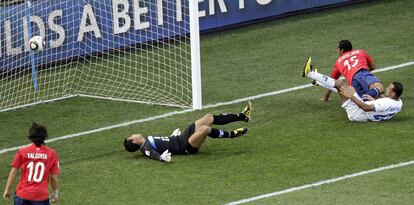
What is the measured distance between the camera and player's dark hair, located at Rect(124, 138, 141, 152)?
1919 cm

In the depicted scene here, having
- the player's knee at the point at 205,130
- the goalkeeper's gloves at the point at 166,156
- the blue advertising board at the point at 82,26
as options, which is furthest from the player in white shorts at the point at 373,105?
the blue advertising board at the point at 82,26

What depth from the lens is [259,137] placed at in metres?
20.0

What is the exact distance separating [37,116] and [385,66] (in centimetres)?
659

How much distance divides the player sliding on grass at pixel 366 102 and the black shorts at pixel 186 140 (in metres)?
2.50

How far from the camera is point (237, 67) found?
80.0 ft

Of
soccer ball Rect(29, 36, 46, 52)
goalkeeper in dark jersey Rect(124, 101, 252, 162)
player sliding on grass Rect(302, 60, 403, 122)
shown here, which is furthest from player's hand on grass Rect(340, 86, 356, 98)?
soccer ball Rect(29, 36, 46, 52)

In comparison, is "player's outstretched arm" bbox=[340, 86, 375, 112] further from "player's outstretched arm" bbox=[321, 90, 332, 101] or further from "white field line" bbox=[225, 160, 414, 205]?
"white field line" bbox=[225, 160, 414, 205]

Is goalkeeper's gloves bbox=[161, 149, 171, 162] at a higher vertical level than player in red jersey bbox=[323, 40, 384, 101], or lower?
lower

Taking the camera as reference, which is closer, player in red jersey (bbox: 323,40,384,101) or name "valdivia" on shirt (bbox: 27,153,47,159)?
name "valdivia" on shirt (bbox: 27,153,47,159)

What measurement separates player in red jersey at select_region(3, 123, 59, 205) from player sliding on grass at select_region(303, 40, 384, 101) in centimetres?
730

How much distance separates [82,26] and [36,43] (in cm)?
186

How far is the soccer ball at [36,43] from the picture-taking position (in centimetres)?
2219

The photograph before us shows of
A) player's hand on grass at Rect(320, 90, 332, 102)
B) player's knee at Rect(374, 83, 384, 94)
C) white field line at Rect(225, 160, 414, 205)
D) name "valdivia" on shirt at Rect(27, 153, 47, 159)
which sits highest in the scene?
player's knee at Rect(374, 83, 384, 94)

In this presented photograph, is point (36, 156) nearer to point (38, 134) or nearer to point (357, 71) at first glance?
point (38, 134)
